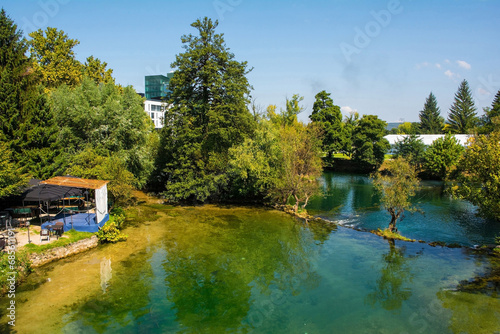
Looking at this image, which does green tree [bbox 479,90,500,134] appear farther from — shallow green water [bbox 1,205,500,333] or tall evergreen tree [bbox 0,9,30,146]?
tall evergreen tree [bbox 0,9,30,146]

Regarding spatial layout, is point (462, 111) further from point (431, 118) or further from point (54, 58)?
point (54, 58)

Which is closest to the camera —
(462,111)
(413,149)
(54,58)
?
(54,58)

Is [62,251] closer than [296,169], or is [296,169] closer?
[62,251]

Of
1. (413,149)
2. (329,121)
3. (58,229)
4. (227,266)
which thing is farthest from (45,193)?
A: (413,149)

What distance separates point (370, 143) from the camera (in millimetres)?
65562

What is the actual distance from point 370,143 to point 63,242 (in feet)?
197

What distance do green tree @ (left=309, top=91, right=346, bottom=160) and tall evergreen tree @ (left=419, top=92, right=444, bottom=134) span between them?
165 feet

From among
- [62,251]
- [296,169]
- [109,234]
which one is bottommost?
[62,251]

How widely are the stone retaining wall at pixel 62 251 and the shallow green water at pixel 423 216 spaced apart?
2264 centimetres

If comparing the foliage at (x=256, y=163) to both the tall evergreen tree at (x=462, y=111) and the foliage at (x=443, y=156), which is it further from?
the tall evergreen tree at (x=462, y=111)

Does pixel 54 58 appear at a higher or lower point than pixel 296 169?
higher

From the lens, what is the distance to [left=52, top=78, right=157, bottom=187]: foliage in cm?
3331

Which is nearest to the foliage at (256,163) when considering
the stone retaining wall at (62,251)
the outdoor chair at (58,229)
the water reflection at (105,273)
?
the stone retaining wall at (62,251)

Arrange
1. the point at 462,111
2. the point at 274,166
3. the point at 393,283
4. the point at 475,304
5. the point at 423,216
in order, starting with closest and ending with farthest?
the point at 475,304
the point at 393,283
the point at 423,216
the point at 274,166
the point at 462,111
